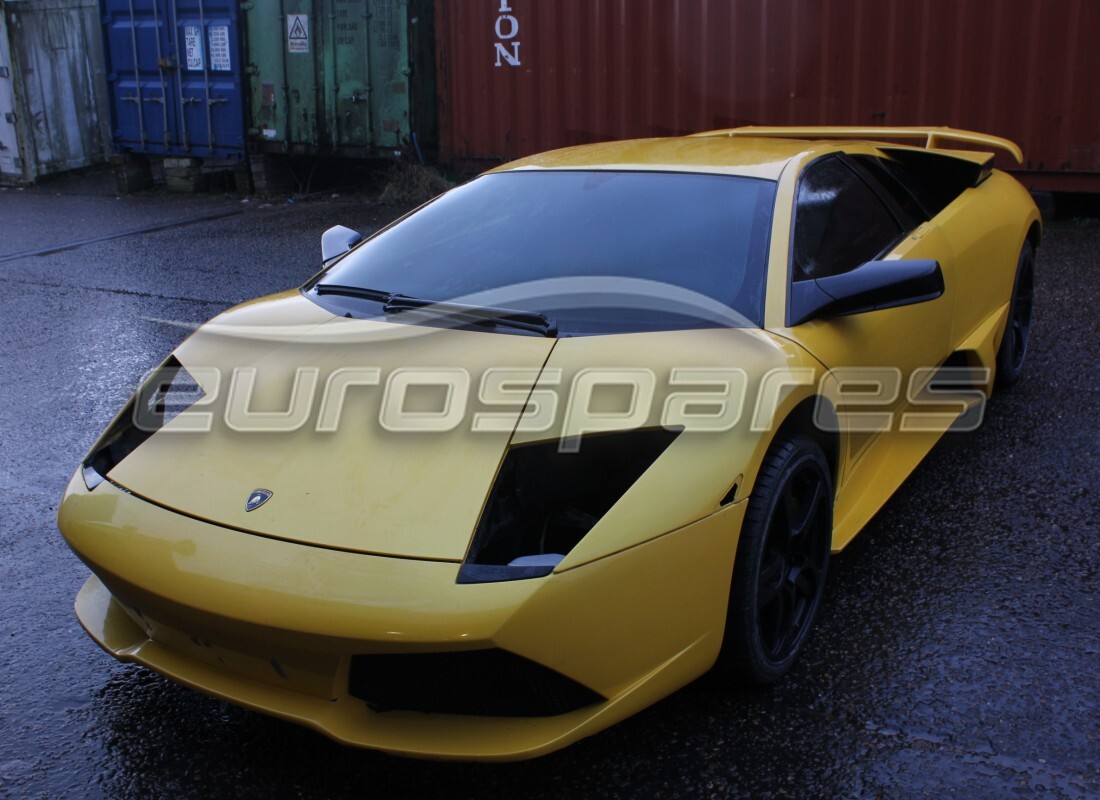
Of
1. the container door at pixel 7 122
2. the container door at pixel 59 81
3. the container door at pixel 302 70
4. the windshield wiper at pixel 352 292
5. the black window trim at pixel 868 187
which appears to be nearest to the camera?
the black window trim at pixel 868 187

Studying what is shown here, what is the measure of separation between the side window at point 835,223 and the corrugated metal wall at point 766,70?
18.7 feet

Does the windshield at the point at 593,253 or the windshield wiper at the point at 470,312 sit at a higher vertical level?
the windshield at the point at 593,253

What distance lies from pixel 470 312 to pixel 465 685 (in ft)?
3.53

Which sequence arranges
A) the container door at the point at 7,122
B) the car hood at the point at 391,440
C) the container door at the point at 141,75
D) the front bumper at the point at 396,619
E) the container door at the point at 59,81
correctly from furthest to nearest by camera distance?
the container door at the point at 59,81, the container door at the point at 7,122, the container door at the point at 141,75, the car hood at the point at 391,440, the front bumper at the point at 396,619

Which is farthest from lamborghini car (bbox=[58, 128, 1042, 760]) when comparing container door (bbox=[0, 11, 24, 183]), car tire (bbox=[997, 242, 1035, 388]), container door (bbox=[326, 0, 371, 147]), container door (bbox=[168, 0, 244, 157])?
container door (bbox=[0, 11, 24, 183])

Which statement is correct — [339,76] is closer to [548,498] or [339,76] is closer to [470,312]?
[470,312]

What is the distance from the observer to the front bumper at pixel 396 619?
1942 millimetres

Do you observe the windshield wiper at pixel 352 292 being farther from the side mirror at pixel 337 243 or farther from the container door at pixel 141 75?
the container door at pixel 141 75

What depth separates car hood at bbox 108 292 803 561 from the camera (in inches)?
83.2

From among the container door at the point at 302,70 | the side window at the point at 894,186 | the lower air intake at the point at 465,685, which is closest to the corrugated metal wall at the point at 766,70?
the container door at the point at 302,70

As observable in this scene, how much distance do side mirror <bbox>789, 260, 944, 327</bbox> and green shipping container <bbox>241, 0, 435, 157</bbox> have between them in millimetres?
8420

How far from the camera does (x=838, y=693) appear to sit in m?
2.52

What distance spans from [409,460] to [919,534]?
71.2 inches

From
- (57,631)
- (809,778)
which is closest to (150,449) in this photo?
(57,631)
